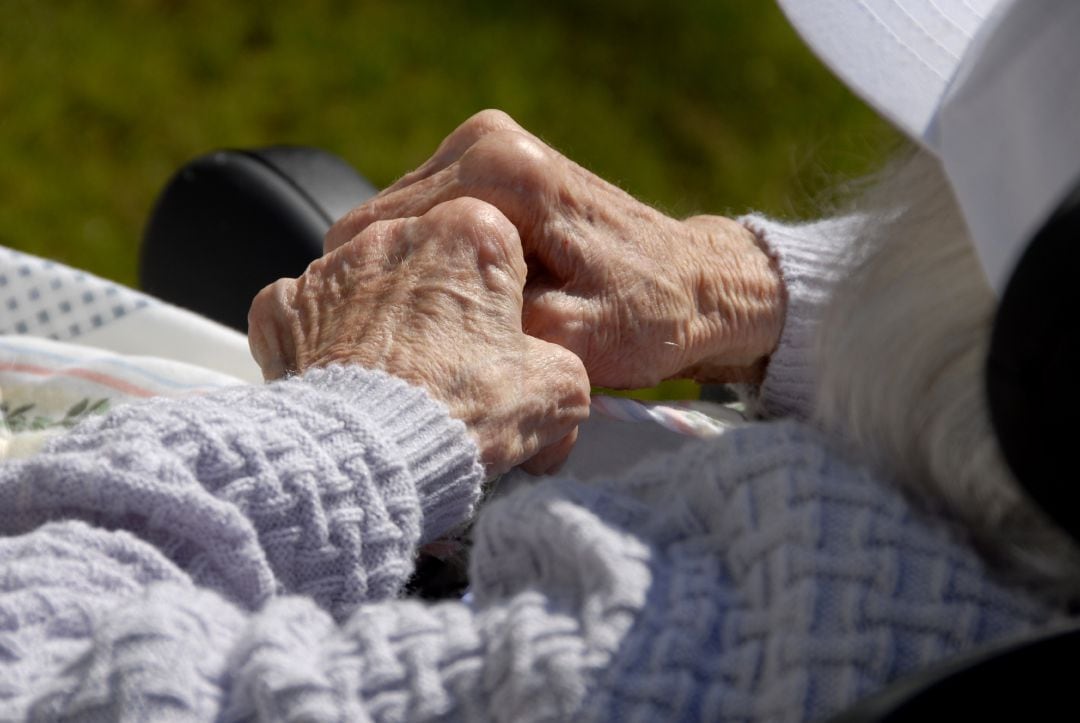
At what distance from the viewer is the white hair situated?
520 mm

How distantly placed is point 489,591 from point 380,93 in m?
1.80

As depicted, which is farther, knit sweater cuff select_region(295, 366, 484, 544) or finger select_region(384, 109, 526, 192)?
finger select_region(384, 109, 526, 192)

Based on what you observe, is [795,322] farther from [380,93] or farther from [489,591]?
[380,93]

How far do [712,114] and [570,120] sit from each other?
0.95ft

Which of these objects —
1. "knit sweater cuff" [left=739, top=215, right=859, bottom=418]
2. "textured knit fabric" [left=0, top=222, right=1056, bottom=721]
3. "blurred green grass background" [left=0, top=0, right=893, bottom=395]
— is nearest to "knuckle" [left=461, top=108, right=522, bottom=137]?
"knit sweater cuff" [left=739, top=215, right=859, bottom=418]

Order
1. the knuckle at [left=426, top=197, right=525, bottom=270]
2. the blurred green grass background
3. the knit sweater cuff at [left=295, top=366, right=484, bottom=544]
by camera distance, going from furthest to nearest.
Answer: the blurred green grass background < the knuckle at [left=426, top=197, right=525, bottom=270] < the knit sweater cuff at [left=295, top=366, right=484, bottom=544]

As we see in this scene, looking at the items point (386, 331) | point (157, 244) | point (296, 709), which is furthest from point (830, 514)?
point (157, 244)

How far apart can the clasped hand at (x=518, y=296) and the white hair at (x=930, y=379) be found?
27 centimetres

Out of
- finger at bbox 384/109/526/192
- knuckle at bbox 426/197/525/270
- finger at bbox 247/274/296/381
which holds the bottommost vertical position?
finger at bbox 247/274/296/381

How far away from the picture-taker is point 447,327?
0.81 m

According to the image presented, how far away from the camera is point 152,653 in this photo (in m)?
0.52

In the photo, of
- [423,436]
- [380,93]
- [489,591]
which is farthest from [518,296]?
[380,93]

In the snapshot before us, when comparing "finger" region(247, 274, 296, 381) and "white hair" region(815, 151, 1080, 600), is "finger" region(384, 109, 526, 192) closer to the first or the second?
"finger" region(247, 274, 296, 381)

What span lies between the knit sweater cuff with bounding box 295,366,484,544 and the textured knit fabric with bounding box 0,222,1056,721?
53 mm
